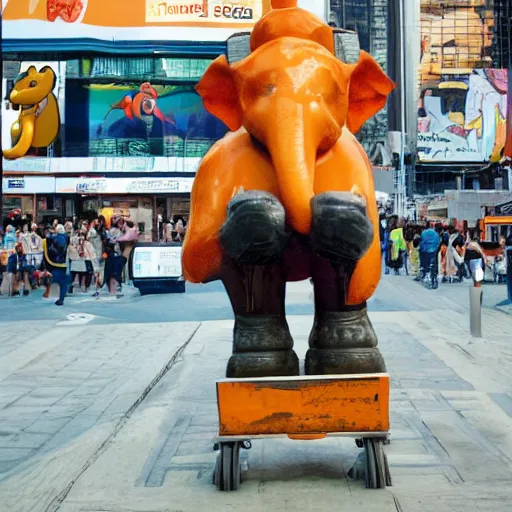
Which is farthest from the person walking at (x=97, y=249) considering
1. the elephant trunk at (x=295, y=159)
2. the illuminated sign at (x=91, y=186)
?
the elephant trunk at (x=295, y=159)

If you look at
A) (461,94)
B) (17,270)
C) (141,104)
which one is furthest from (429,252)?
(461,94)

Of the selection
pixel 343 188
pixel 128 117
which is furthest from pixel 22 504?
pixel 128 117

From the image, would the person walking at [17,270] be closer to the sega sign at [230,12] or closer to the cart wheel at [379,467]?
the cart wheel at [379,467]

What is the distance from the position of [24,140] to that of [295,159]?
1907cm

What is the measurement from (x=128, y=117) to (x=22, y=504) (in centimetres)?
2444

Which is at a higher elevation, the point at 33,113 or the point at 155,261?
the point at 33,113

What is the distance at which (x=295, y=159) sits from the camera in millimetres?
2617

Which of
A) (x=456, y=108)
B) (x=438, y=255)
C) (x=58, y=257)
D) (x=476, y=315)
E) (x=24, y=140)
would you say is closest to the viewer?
(x=476, y=315)

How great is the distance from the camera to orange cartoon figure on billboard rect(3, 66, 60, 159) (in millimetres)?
20219

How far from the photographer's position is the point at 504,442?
11.5 ft

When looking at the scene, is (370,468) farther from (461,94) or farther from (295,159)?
(461,94)

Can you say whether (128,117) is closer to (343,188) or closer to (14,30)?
(14,30)

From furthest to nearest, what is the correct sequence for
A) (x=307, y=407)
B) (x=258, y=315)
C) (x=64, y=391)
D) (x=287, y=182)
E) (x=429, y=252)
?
(x=429, y=252)
(x=64, y=391)
(x=258, y=315)
(x=307, y=407)
(x=287, y=182)

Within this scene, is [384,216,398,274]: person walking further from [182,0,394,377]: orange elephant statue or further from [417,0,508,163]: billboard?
[182,0,394,377]: orange elephant statue
